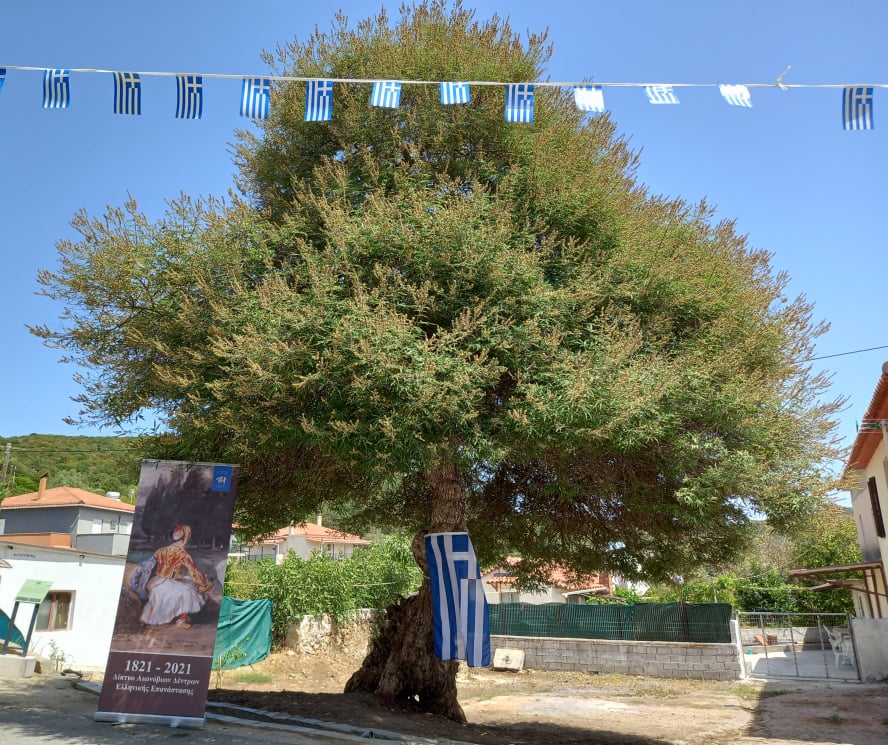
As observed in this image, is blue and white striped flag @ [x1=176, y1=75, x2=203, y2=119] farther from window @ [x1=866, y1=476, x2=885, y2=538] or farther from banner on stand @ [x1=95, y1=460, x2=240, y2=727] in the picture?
window @ [x1=866, y1=476, x2=885, y2=538]

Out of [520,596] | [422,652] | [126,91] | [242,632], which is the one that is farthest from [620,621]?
[126,91]

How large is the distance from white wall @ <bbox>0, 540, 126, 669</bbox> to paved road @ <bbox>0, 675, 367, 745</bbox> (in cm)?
880

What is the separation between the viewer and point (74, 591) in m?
20.5

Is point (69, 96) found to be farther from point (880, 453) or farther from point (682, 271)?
point (880, 453)

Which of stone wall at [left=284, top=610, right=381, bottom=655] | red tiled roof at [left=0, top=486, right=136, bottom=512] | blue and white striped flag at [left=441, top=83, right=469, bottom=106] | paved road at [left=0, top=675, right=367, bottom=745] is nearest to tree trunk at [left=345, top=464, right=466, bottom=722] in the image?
paved road at [left=0, top=675, right=367, bottom=745]

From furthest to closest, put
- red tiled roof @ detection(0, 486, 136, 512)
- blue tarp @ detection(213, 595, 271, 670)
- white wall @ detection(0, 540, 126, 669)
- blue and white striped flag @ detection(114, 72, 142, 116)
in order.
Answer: red tiled roof @ detection(0, 486, 136, 512) → blue tarp @ detection(213, 595, 271, 670) → white wall @ detection(0, 540, 126, 669) → blue and white striped flag @ detection(114, 72, 142, 116)

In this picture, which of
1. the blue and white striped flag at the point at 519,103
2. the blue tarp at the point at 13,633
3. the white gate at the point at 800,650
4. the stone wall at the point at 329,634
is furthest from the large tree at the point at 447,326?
the white gate at the point at 800,650

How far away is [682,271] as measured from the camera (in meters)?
10.6

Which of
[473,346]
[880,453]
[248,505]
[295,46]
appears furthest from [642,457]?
[880,453]

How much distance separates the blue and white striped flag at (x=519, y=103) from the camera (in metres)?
9.24

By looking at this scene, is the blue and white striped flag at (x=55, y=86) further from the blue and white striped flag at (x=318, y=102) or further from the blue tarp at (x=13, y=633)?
the blue tarp at (x=13, y=633)

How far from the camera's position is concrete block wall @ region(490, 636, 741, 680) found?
2239 centimetres


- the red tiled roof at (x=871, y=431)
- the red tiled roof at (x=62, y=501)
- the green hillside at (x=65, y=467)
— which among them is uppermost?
the green hillside at (x=65, y=467)

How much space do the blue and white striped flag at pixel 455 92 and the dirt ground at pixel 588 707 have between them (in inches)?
339
